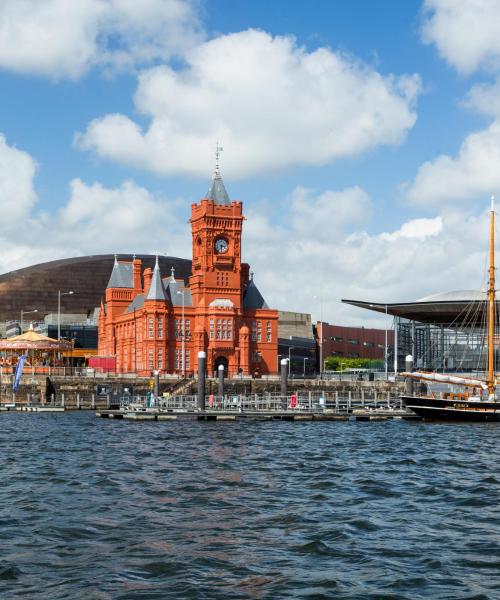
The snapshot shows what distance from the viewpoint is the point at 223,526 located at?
30.3 metres

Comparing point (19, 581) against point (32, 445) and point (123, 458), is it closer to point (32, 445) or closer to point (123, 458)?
point (123, 458)

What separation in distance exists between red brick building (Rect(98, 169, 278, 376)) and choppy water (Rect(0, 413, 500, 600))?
77.2 metres

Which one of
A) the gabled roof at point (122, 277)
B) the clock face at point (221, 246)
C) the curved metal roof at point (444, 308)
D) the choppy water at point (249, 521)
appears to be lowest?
the choppy water at point (249, 521)

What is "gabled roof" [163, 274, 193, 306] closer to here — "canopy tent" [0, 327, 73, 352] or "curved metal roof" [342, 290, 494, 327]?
"canopy tent" [0, 327, 73, 352]

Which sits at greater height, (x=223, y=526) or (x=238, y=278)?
(x=238, y=278)

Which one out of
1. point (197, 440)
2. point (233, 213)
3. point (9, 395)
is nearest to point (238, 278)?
point (233, 213)

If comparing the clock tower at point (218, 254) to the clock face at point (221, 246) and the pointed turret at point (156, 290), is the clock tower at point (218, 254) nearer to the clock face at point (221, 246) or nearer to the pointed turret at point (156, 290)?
the clock face at point (221, 246)

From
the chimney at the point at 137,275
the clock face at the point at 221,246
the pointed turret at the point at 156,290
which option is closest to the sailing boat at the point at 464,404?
the clock face at the point at 221,246

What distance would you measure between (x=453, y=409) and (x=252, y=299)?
61.1 m

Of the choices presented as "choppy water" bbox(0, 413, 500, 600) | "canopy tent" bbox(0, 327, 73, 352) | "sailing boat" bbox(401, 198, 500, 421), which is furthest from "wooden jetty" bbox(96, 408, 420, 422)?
"canopy tent" bbox(0, 327, 73, 352)

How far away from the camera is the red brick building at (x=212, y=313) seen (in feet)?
444

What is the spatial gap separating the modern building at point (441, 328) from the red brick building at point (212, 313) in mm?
16357

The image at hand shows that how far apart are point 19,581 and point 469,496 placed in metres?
19.2

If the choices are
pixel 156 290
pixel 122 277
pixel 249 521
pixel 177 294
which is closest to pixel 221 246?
pixel 177 294
